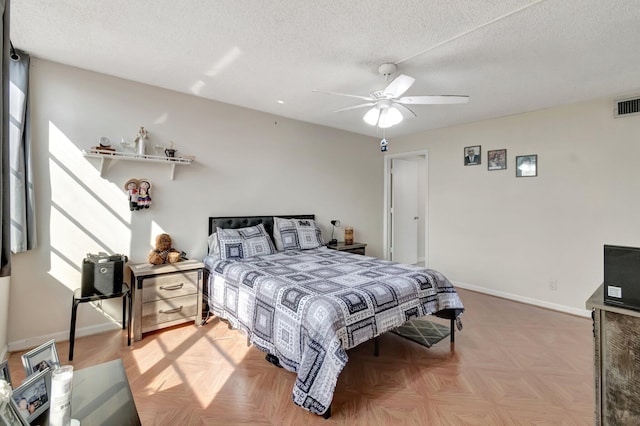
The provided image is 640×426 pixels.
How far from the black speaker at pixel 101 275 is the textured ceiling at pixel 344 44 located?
176cm

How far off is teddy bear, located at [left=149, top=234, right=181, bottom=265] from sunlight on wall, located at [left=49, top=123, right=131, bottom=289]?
0.35 meters

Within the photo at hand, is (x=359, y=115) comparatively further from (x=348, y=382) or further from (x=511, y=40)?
(x=348, y=382)

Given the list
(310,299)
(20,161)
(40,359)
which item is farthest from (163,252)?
(40,359)

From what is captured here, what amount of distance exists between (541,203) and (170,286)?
4.50 meters

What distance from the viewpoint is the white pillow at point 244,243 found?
3.23 metres

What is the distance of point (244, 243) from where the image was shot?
335cm

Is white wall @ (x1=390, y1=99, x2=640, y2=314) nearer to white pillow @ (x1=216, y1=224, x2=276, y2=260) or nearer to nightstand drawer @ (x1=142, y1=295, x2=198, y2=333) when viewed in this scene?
A: white pillow @ (x1=216, y1=224, x2=276, y2=260)

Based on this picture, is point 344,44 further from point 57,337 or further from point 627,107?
point 57,337

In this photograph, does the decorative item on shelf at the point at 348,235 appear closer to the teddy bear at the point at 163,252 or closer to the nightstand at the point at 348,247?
the nightstand at the point at 348,247

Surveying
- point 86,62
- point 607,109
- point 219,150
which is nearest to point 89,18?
point 86,62

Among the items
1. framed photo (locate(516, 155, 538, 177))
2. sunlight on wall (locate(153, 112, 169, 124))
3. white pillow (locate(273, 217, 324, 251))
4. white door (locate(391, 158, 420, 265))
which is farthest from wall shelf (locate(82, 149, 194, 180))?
framed photo (locate(516, 155, 538, 177))

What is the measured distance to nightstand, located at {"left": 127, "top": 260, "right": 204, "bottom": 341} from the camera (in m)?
2.73

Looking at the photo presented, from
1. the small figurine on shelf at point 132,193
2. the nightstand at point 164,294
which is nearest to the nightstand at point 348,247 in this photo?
the nightstand at point 164,294

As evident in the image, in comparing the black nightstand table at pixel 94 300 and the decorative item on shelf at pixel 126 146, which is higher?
the decorative item on shelf at pixel 126 146
